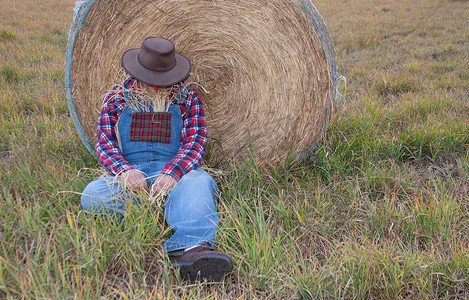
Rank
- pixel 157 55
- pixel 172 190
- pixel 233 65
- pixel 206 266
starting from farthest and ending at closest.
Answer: pixel 233 65 → pixel 157 55 → pixel 172 190 → pixel 206 266

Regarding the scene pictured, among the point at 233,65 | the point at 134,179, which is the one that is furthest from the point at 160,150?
the point at 233,65

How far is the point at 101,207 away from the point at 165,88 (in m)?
0.90

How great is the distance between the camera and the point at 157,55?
2.34 m

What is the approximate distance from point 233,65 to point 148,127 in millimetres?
888

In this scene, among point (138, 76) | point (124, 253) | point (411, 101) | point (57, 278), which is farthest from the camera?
point (411, 101)

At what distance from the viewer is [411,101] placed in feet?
12.2

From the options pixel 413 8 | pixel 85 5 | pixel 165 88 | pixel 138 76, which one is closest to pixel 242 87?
pixel 165 88

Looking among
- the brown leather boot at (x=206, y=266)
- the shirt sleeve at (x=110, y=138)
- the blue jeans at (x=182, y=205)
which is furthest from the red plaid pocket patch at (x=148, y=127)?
the brown leather boot at (x=206, y=266)

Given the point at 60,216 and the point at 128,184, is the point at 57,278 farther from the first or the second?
the point at 128,184

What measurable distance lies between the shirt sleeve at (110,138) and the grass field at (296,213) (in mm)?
164

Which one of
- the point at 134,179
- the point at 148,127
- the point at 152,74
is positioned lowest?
the point at 134,179

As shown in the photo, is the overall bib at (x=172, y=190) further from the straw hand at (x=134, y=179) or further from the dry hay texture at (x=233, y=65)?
the dry hay texture at (x=233, y=65)

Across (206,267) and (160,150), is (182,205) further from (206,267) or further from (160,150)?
(160,150)

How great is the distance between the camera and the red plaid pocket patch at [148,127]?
8.16 feet
